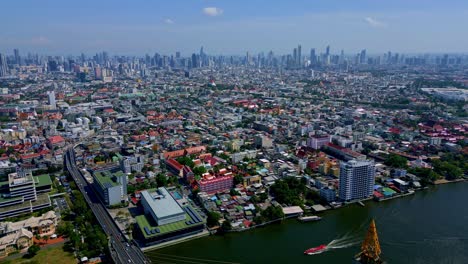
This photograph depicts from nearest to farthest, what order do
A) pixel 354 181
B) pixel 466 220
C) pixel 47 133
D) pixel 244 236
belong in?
pixel 244 236
pixel 466 220
pixel 354 181
pixel 47 133

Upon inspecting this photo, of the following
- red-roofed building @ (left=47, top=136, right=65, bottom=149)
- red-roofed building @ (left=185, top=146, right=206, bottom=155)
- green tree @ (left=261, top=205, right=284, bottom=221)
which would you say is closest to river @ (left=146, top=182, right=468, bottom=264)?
green tree @ (left=261, top=205, right=284, bottom=221)

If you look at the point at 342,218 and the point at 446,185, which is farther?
the point at 446,185

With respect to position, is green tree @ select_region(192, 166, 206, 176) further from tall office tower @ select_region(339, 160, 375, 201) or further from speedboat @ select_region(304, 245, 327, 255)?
speedboat @ select_region(304, 245, 327, 255)

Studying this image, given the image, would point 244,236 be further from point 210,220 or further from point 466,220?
point 466,220

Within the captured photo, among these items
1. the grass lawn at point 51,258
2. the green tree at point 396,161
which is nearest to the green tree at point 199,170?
the grass lawn at point 51,258

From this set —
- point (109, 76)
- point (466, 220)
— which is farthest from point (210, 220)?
point (109, 76)

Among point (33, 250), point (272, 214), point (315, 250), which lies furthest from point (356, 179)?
point (33, 250)

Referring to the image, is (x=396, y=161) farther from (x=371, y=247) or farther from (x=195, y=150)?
(x=195, y=150)
